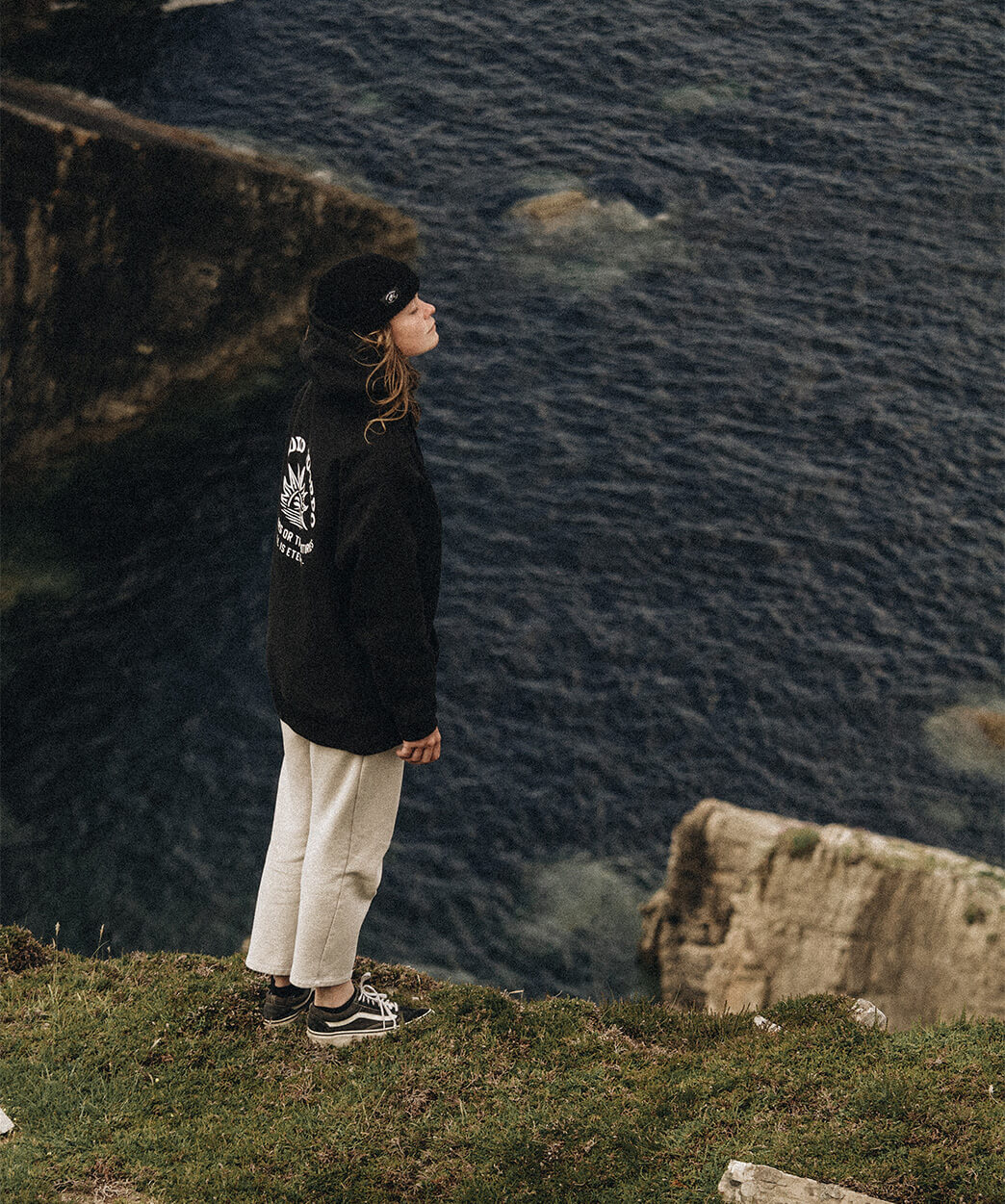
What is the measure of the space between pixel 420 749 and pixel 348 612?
854 mm

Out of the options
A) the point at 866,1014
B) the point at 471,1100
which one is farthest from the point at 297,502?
the point at 866,1014

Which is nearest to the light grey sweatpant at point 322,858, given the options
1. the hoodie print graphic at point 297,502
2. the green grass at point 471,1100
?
the green grass at point 471,1100

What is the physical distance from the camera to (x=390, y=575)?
681 cm

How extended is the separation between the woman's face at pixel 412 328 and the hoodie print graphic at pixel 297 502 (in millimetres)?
781

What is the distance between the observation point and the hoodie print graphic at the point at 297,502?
7066 millimetres

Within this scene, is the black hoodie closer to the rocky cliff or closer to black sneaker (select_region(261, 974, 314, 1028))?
black sneaker (select_region(261, 974, 314, 1028))

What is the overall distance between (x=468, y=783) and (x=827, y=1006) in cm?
1627

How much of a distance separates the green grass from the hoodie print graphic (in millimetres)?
3130

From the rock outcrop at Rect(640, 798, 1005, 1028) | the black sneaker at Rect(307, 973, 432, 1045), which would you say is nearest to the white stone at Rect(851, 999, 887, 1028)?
the black sneaker at Rect(307, 973, 432, 1045)

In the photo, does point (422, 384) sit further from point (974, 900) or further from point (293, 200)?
point (974, 900)

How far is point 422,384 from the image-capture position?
32938mm

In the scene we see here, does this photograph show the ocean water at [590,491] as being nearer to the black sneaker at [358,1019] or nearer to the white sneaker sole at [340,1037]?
the black sneaker at [358,1019]

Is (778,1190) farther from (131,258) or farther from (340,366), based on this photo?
(131,258)

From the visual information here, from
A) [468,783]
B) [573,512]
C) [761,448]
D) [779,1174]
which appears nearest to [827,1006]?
[779,1174]
